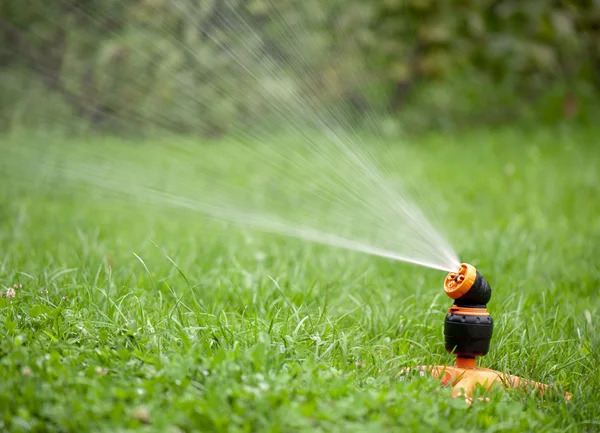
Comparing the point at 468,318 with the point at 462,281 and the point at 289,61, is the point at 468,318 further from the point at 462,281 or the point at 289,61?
the point at 289,61

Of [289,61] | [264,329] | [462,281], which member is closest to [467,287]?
[462,281]

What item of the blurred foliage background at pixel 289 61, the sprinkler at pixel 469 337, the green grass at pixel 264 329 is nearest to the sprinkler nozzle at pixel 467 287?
the sprinkler at pixel 469 337

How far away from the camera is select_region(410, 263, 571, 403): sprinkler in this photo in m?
2.07

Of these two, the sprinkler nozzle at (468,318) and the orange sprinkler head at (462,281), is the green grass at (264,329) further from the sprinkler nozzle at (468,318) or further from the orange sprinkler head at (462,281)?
the orange sprinkler head at (462,281)

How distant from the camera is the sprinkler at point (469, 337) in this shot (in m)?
2.07

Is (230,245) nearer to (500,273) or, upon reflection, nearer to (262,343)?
(500,273)

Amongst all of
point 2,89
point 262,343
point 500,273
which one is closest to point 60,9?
point 2,89

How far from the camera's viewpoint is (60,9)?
562 centimetres

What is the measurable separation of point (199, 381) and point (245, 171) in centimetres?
461

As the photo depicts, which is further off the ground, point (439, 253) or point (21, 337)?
point (439, 253)

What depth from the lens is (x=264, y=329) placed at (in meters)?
2.18

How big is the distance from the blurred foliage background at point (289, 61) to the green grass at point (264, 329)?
103 cm

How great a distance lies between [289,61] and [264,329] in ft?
5.33

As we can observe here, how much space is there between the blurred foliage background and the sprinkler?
1485 mm
